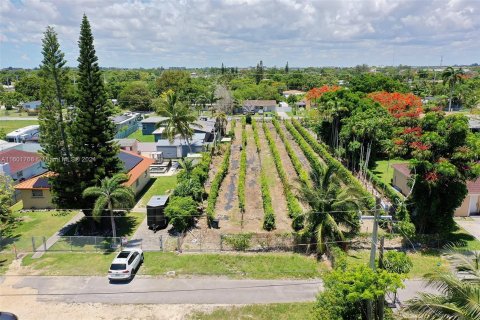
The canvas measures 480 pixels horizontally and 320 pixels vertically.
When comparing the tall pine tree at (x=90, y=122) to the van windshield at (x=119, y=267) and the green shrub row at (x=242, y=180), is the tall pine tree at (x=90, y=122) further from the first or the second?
the green shrub row at (x=242, y=180)

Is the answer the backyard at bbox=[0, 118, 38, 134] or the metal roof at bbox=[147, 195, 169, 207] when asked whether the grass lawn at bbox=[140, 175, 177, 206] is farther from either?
the backyard at bbox=[0, 118, 38, 134]

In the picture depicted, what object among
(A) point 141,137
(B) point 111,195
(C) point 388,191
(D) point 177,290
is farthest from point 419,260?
(A) point 141,137

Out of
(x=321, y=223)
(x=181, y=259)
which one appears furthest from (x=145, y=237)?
(x=321, y=223)

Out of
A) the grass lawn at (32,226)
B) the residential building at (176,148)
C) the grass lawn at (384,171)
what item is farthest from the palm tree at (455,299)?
the residential building at (176,148)

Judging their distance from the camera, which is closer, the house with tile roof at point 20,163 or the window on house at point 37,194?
the window on house at point 37,194

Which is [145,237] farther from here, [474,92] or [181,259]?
[474,92]

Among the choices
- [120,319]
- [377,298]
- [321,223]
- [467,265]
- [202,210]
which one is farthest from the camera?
[202,210]
